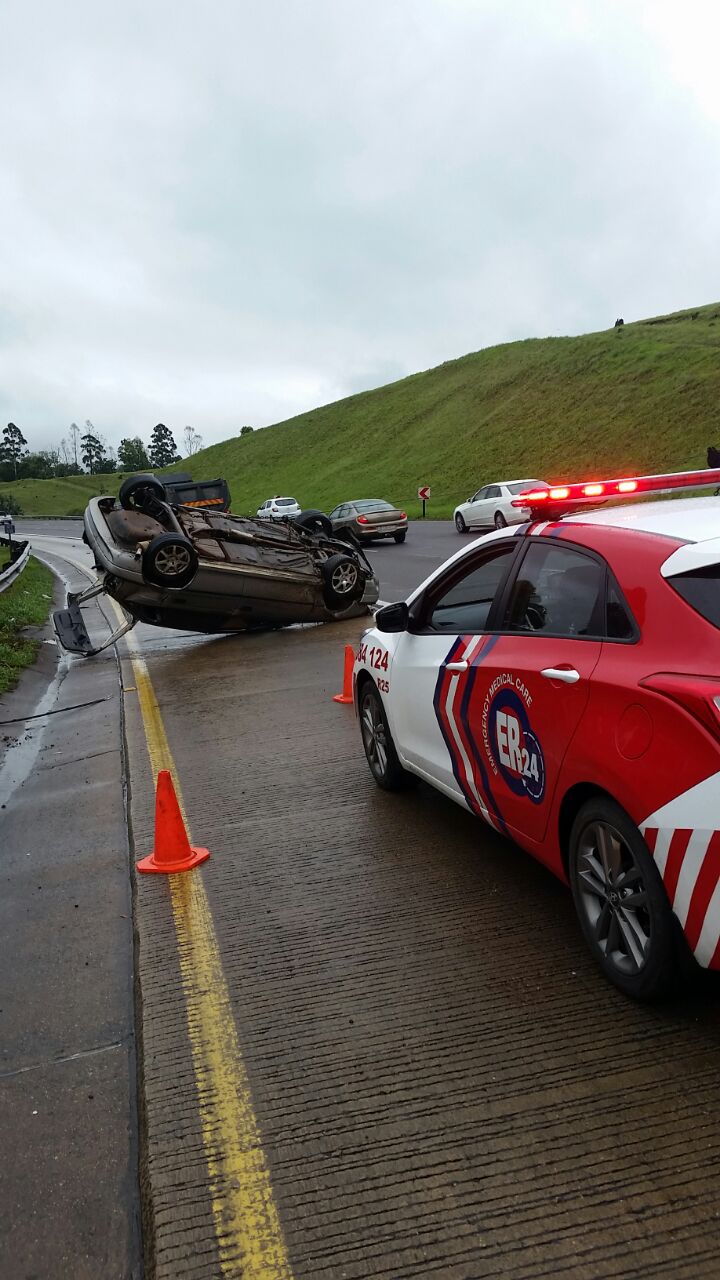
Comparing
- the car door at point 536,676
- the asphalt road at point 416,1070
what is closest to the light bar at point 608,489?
the car door at point 536,676

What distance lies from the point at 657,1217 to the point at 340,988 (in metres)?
1.42

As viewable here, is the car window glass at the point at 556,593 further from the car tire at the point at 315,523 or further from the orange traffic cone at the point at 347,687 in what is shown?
the car tire at the point at 315,523

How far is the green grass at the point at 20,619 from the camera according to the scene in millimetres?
10742

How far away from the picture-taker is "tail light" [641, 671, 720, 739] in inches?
99.1

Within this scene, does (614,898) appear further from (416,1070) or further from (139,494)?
(139,494)

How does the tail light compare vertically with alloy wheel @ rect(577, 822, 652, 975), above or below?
above

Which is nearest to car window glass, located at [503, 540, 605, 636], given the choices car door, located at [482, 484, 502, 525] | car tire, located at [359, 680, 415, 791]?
car tire, located at [359, 680, 415, 791]

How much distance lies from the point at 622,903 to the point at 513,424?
63282 mm

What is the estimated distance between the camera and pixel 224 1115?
9.26ft

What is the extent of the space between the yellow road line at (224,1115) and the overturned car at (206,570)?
6.51 m

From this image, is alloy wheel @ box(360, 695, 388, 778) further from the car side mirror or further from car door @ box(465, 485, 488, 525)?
car door @ box(465, 485, 488, 525)

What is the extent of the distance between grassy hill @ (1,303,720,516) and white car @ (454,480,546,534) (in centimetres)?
1601

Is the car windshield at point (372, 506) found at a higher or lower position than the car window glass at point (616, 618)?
higher

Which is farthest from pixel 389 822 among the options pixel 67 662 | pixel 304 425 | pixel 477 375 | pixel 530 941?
pixel 304 425
